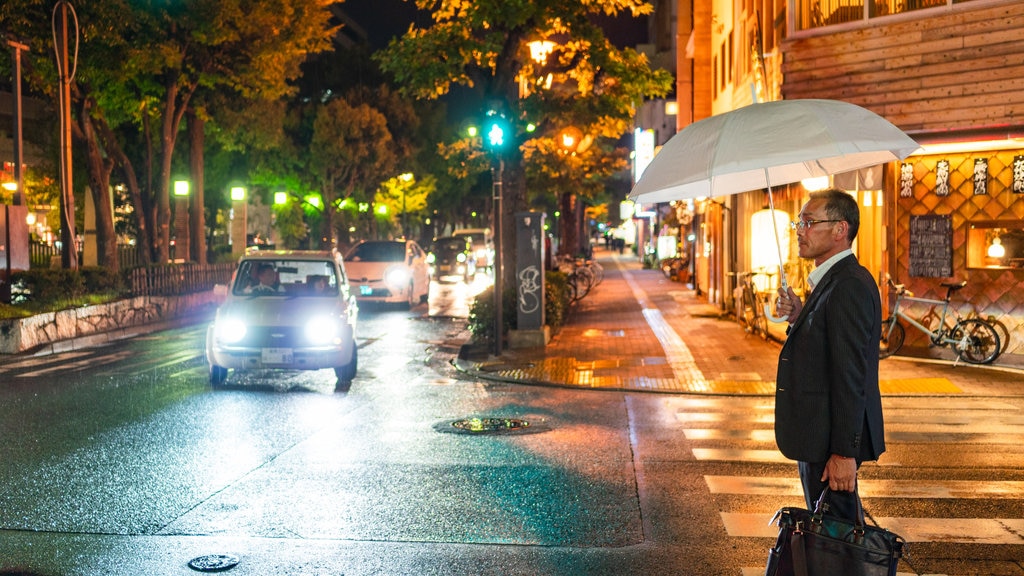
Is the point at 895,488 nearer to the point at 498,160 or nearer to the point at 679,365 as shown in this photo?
the point at 679,365

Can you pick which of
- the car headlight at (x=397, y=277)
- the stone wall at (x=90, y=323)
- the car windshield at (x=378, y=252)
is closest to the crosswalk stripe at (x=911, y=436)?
the stone wall at (x=90, y=323)

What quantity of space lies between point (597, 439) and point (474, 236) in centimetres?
4341

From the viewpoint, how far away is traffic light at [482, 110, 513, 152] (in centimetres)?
1744

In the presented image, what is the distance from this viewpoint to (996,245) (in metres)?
15.0

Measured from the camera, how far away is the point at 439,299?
107 ft

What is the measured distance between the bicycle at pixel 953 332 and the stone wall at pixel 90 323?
13.9 m

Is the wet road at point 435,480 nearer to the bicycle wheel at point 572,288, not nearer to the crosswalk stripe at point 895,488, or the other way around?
the crosswalk stripe at point 895,488

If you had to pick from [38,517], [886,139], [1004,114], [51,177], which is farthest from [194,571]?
[51,177]

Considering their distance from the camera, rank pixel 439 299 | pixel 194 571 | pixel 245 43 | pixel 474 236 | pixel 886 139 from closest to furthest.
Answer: pixel 886 139 < pixel 194 571 < pixel 245 43 < pixel 439 299 < pixel 474 236

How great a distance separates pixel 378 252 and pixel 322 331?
16.0 meters

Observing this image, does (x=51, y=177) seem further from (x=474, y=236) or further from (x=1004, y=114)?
(x=1004, y=114)

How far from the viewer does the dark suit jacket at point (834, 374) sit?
4.11m

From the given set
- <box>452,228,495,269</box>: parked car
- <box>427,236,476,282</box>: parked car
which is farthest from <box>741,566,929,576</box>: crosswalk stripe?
<box>452,228,495,269</box>: parked car

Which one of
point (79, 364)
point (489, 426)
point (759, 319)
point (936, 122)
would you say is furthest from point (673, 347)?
point (79, 364)
